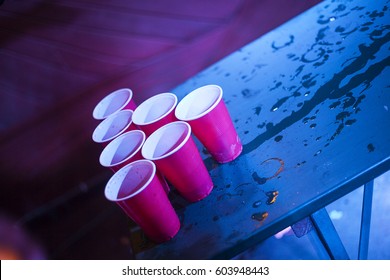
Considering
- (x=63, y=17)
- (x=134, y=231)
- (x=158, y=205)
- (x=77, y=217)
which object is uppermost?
(x=63, y=17)

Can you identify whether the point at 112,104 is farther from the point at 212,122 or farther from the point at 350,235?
the point at 350,235

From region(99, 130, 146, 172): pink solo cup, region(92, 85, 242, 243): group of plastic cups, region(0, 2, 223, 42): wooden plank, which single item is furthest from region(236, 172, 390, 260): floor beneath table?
region(0, 2, 223, 42): wooden plank

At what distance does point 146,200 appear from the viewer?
2.75 ft

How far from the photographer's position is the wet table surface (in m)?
0.80

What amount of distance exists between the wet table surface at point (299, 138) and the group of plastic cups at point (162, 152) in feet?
0.19

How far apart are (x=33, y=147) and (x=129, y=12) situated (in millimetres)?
1081

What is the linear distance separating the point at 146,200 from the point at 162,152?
20cm

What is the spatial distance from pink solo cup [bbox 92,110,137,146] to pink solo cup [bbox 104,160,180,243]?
0.25 meters

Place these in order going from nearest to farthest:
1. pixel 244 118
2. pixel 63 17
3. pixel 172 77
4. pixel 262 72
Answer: pixel 244 118, pixel 262 72, pixel 63 17, pixel 172 77

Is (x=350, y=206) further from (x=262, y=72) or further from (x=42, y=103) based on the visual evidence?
(x=42, y=103)

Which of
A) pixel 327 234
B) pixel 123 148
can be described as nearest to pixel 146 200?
pixel 123 148

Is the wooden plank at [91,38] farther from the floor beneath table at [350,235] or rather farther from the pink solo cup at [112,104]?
the floor beneath table at [350,235]
